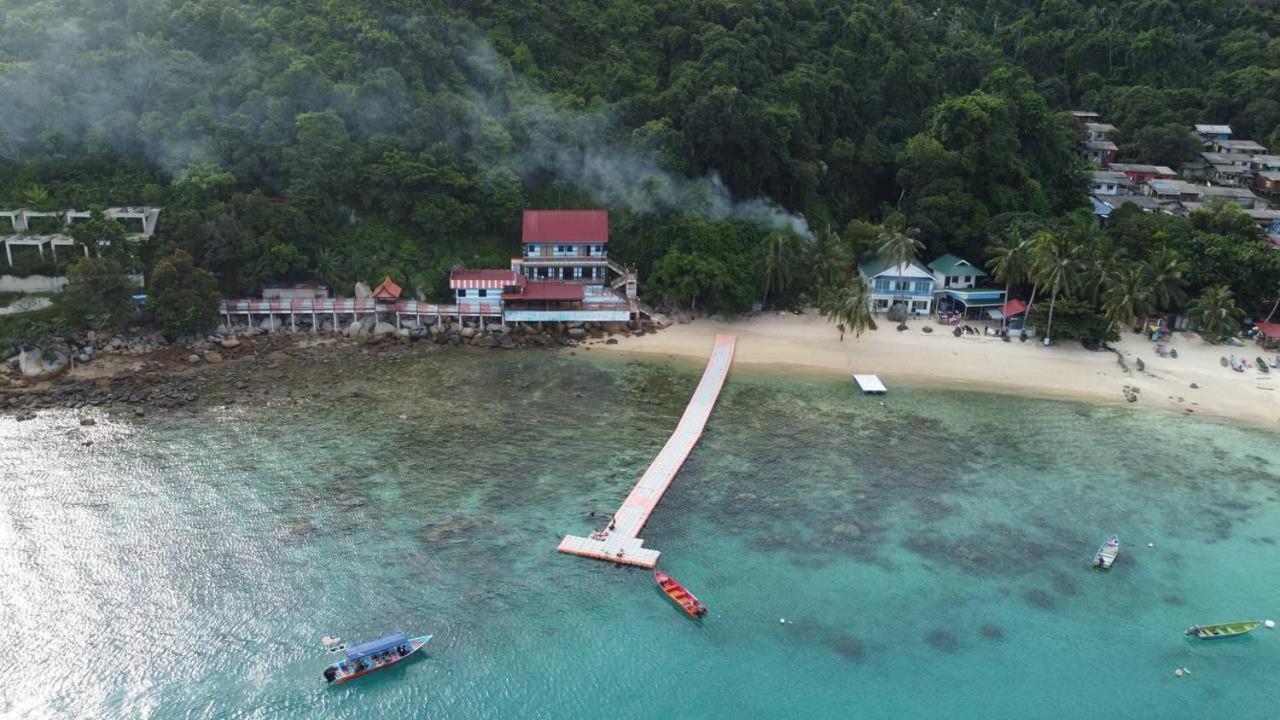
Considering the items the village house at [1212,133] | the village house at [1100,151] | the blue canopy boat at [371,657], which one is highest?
the village house at [1212,133]

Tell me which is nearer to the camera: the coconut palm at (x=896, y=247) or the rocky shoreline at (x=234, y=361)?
the rocky shoreline at (x=234, y=361)

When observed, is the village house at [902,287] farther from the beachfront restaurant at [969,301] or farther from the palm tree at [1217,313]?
the palm tree at [1217,313]

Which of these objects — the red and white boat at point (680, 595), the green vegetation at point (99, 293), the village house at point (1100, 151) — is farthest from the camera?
the village house at point (1100, 151)

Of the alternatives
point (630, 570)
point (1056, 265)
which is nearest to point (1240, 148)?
point (1056, 265)

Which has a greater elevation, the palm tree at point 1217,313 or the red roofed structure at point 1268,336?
the palm tree at point 1217,313

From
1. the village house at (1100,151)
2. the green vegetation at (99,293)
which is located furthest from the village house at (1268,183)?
the green vegetation at (99,293)

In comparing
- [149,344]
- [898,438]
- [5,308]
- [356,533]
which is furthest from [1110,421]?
[5,308]

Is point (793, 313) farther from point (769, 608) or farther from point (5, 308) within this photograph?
point (5, 308)
